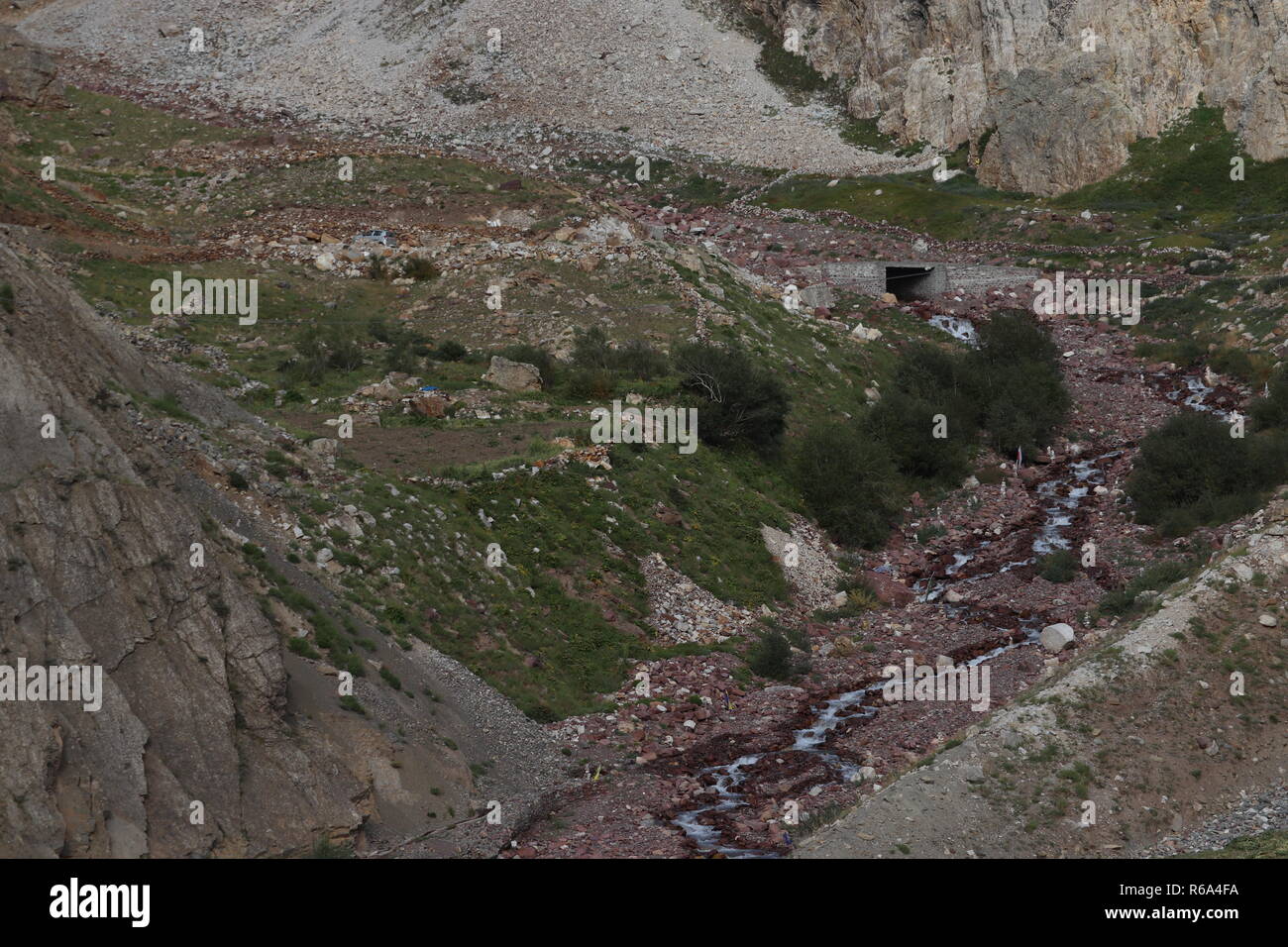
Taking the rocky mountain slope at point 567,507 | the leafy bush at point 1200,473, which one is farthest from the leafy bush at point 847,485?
the leafy bush at point 1200,473

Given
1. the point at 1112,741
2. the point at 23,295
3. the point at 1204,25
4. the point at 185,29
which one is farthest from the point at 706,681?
the point at 185,29

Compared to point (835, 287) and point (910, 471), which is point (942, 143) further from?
point (910, 471)

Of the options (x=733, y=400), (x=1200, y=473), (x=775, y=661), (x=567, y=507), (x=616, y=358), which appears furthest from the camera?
(x=616, y=358)

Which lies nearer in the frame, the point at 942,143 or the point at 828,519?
the point at 828,519

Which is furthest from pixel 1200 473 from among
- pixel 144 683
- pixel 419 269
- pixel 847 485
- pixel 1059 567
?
pixel 144 683

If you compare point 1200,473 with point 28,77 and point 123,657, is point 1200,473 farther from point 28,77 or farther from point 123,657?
point 28,77

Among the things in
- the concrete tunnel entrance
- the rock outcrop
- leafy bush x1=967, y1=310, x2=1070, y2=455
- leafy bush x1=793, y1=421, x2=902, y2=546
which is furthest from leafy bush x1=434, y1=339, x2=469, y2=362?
the rock outcrop
